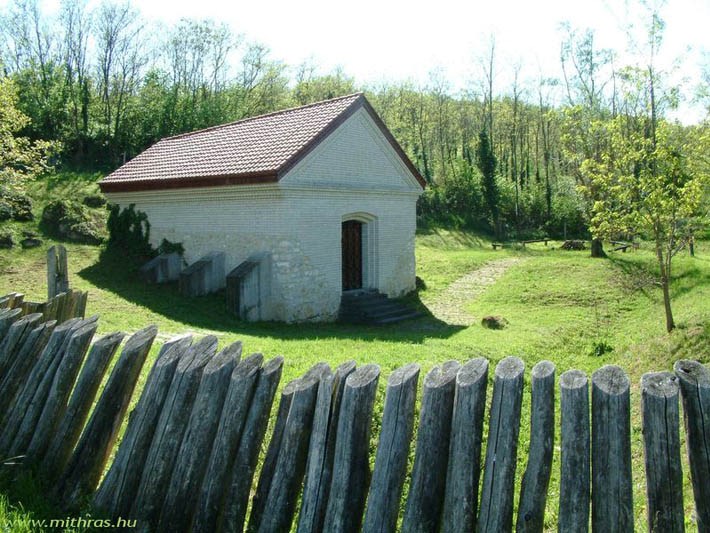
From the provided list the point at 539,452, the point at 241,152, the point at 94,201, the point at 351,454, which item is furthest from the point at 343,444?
the point at 94,201

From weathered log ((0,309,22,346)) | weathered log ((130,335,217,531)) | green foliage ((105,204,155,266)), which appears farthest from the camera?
green foliage ((105,204,155,266))

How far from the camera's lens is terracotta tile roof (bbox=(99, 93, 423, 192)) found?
15.0m

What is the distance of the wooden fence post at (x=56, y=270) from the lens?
11.3 meters

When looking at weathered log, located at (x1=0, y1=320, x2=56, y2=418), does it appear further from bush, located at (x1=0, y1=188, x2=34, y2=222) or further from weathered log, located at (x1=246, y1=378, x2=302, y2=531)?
bush, located at (x1=0, y1=188, x2=34, y2=222)

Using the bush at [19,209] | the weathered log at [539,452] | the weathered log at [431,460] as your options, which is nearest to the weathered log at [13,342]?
the weathered log at [431,460]

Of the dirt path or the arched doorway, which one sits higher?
the arched doorway

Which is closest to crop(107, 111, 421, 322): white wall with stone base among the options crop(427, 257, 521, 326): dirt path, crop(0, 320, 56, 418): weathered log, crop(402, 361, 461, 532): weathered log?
crop(427, 257, 521, 326): dirt path

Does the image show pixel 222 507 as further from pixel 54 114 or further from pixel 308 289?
pixel 54 114

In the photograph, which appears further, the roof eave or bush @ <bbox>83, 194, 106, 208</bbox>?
bush @ <bbox>83, 194, 106, 208</bbox>

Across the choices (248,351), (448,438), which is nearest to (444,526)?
(448,438)

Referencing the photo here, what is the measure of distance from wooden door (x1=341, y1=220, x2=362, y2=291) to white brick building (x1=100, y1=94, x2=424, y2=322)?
31 millimetres

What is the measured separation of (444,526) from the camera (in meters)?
3.00

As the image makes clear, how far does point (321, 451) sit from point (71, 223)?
19214mm

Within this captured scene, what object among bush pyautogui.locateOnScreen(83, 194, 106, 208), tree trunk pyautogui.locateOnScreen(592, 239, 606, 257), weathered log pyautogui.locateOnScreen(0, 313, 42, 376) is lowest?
tree trunk pyautogui.locateOnScreen(592, 239, 606, 257)
